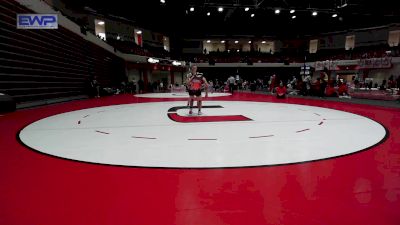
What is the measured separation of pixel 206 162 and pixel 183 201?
105cm

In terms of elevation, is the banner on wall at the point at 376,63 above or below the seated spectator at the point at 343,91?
above

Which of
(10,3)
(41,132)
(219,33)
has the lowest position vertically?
(41,132)

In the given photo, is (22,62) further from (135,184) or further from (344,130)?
(344,130)

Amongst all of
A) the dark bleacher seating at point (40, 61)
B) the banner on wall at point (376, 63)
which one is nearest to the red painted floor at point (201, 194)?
the dark bleacher seating at point (40, 61)

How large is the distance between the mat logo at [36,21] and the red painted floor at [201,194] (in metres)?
7.30

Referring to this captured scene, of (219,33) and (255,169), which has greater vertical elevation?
(219,33)

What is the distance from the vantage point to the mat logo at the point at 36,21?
29.5 ft

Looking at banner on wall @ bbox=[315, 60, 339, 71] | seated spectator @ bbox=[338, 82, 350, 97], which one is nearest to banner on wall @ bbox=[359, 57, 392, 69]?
banner on wall @ bbox=[315, 60, 339, 71]

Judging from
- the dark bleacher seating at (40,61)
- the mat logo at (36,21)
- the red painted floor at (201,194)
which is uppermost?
the mat logo at (36,21)

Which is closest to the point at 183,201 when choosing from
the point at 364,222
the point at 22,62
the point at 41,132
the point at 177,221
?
the point at 177,221

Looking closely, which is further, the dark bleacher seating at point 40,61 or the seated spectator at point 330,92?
the seated spectator at point 330,92

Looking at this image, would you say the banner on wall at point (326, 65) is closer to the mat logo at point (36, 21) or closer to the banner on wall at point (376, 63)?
the banner on wall at point (376, 63)

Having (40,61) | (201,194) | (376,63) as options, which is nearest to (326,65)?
(376,63)

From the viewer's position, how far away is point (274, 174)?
289cm
